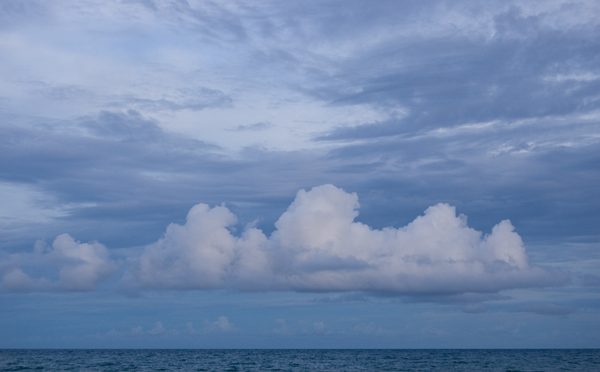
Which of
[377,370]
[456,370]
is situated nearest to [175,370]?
[377,370]

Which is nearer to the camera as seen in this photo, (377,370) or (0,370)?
(0,370)

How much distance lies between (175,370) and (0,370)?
2952cm

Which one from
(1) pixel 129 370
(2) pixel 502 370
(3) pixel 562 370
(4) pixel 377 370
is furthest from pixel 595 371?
(1) pixel 129 370

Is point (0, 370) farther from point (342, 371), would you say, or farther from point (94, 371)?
point (342, 371)

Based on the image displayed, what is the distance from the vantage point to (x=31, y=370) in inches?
4855

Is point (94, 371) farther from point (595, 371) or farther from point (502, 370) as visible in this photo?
point (595, 371)

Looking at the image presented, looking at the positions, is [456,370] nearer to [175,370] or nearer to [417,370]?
[417,370]

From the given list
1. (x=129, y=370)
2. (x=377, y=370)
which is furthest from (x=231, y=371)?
(x=377, y=370)

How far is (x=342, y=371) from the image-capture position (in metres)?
125

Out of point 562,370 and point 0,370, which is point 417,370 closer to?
point 562,370

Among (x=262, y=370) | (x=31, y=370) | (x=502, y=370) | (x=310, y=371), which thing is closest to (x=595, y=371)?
(x=502, y=370)

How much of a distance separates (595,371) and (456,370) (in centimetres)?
2336

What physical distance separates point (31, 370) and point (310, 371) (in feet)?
159

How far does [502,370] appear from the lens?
126 m
